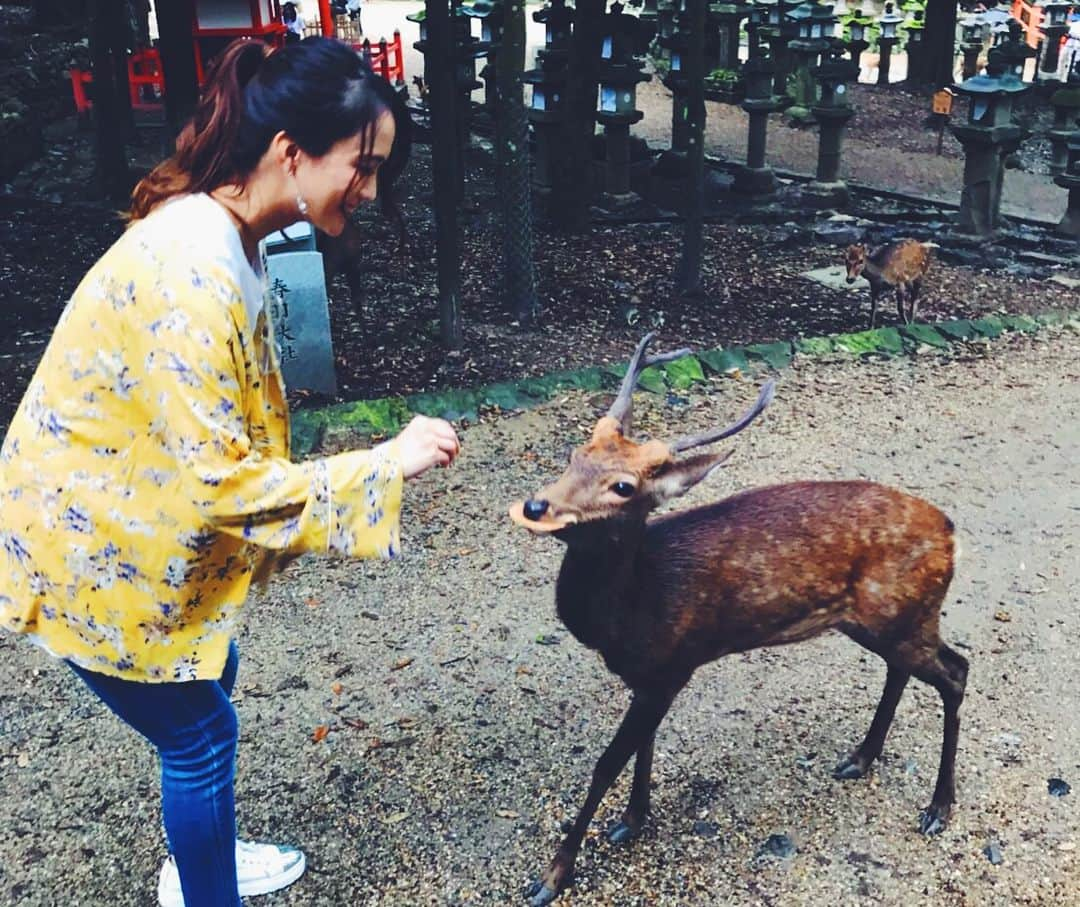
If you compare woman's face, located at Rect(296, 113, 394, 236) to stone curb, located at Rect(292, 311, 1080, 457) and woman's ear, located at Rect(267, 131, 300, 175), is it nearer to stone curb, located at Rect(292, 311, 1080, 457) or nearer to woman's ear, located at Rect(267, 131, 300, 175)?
woman's ear, located at Rect(267, 131, 300, 175)

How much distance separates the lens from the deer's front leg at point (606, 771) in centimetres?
268

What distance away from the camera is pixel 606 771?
2725 mm

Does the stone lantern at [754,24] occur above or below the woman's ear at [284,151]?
below

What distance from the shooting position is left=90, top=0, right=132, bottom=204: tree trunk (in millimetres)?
8836

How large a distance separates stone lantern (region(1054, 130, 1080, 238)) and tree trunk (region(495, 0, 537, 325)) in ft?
15.5

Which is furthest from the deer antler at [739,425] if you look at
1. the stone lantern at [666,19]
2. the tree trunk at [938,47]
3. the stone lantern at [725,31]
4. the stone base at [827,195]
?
the tree trunk at [938,47]

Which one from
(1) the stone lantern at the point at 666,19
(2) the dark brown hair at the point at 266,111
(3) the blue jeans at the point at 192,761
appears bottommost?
(3) the blue jeans at the point at 192,761

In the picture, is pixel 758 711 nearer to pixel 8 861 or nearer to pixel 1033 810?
pixel 1033 810

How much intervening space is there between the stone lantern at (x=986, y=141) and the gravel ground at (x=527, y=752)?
513 cm

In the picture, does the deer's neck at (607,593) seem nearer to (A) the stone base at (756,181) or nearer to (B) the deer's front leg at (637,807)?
(B) the deer's front leg at (637,807)

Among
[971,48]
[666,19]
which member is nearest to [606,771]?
[666,19]

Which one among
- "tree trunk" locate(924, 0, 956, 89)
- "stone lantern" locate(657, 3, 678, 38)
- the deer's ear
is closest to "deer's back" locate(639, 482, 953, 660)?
the deer's ear

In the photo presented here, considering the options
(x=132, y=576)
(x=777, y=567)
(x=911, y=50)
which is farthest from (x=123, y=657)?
(x=911, y=50)

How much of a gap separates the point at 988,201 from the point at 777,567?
751 centimetres
